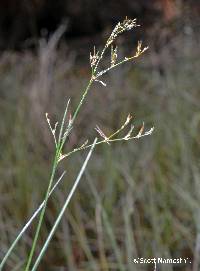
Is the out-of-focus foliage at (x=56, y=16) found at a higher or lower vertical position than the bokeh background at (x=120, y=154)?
higher

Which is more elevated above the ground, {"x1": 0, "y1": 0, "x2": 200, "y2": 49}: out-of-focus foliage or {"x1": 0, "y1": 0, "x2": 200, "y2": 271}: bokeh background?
{"x1": 0, "y1": 0, "x2": 200, "y2": 49}: out-of-focus foliage

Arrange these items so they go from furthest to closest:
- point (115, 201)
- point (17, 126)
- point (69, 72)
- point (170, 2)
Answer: point (69, 72), point (170, 2), point (17, 126), point (115, 201)

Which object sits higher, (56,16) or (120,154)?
(56,16)

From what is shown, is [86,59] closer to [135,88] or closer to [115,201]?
[135,88]

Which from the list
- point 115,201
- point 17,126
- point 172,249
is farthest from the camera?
point 17,126

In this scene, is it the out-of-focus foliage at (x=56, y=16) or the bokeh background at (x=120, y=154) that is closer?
the bokeh background at (x=120, y=154)

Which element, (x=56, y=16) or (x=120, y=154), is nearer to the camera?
(x=120, y=154)

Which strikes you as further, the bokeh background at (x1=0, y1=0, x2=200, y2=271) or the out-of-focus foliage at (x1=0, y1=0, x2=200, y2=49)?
the out-of-focus foliage at (x1=0, y1=0, x2=200, y2=49)

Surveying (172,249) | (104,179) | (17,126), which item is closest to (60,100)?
(17,126)
